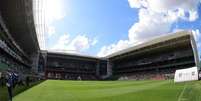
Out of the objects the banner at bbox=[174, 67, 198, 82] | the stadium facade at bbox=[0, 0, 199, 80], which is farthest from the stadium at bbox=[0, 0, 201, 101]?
the banner at bbox=[174, 67, 198, 82]

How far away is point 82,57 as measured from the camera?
490 feet

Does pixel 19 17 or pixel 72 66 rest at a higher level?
pixel 19 17

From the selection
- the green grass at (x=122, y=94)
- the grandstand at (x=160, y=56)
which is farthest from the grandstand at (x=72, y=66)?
the green grass at (x=122, y=94)

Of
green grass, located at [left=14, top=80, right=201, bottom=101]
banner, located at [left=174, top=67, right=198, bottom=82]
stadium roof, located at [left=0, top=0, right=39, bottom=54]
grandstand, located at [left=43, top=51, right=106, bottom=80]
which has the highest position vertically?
stadium roof, located at [left=0, top=0, right=39, bottom=54]

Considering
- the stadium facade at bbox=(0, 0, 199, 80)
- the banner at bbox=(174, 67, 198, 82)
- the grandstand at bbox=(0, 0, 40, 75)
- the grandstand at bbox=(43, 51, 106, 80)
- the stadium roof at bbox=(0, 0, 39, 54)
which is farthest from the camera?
the grandstand at bbox=(43, 51, 106, 80)

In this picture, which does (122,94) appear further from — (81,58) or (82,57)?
(81,58)

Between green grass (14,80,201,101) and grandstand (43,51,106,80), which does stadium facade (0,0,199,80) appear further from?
green grass (14,80,201,101)

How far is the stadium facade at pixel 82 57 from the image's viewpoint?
6856 centimetres

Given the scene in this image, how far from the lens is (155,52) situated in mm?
120375

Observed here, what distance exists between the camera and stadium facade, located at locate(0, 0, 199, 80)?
225 feet

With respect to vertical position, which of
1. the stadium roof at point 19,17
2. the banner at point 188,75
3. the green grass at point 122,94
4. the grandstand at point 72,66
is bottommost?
the green grass at point 122,94

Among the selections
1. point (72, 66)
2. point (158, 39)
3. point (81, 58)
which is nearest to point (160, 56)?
point (158, 39)

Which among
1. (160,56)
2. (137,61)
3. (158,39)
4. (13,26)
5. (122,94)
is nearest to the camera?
(122,94)

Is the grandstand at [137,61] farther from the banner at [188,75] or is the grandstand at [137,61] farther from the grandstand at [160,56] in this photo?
the banner at [188,75]
